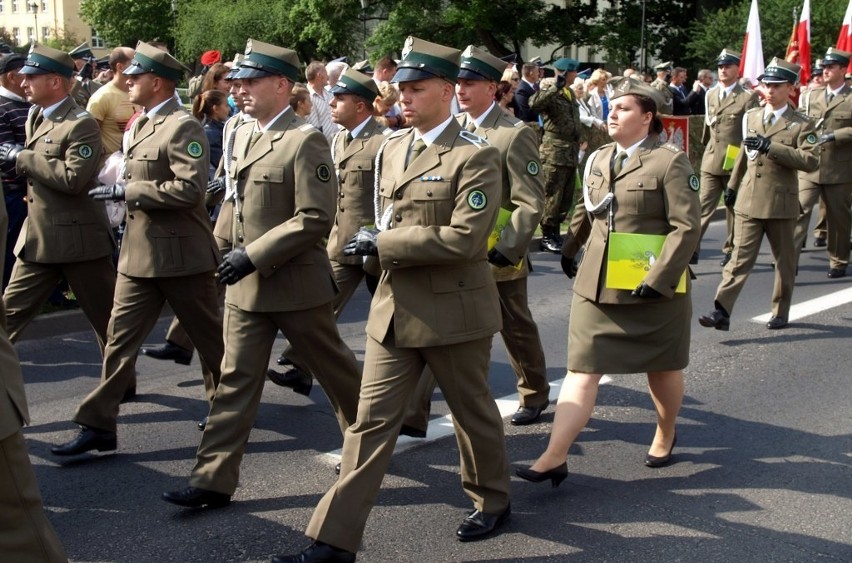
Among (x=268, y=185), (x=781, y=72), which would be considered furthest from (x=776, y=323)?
(x=268, y=185)

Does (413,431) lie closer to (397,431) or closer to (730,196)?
(397,431)

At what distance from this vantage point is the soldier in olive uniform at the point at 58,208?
6.12 meters

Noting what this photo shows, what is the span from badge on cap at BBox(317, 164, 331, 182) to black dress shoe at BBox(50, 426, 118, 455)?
181 centimetres

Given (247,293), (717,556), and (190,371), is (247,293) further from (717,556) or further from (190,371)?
(190,371)

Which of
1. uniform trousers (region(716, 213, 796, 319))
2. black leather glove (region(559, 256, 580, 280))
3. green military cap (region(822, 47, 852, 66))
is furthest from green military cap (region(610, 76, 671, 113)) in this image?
green military cap (region(822, 47, 852, 66))

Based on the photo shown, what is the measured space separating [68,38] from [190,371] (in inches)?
3139

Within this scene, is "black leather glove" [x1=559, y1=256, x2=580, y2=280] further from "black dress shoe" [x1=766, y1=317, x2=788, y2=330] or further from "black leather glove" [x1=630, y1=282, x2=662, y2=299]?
"black dress shoe" [x1=766, y1=317, x2=788, y2=330]

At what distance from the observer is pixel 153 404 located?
671cm

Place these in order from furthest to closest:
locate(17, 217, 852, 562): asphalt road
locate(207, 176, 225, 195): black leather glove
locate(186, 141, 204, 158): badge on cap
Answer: locate(207, 176, 225, 195): black leather glove, locate(186, 141, 204, 158): badge on cap, locate(17, 217, 852, 562): asphalt road

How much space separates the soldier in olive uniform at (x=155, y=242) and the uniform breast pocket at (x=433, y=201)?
4.99 ft

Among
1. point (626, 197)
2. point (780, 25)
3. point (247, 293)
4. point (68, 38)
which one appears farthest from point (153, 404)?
point (68, 38)

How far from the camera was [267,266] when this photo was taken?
4.79 m

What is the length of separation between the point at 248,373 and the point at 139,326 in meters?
1.09

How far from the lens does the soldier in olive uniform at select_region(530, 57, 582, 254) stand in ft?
41.6
